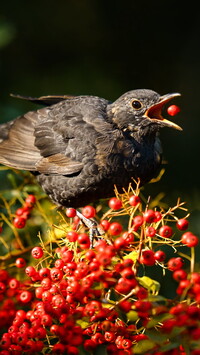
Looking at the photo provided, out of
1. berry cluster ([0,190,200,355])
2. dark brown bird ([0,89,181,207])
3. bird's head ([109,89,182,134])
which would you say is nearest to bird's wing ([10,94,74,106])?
dark brown bird ([0,89,181,207])

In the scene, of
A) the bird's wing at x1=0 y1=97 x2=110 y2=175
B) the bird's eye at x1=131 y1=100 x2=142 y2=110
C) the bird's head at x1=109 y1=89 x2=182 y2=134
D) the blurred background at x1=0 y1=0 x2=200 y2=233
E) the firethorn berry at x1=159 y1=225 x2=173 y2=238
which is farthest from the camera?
the blurred background at x1=0 y1=0 x2=200 y2=233

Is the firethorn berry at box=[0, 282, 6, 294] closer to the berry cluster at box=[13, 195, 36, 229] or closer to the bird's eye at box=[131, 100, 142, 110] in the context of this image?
the berry cluster at box=[13, 195, 36, 229]

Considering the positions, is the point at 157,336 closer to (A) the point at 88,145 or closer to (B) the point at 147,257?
(B) the point at 147,257

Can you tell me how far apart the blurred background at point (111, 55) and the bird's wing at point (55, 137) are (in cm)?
50

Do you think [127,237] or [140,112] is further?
[140,112]

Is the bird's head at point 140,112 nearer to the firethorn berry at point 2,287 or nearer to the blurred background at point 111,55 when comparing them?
the blurred background at point 111,55

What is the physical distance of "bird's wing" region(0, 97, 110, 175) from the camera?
385 centimetres

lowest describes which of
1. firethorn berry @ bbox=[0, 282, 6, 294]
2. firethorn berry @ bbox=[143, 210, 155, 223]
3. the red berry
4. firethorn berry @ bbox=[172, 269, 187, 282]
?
firethorn berry @ bbox=[0, 282, 6, 294]

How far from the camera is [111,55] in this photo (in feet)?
18.1

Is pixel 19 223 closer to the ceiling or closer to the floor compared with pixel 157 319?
closer to the floor

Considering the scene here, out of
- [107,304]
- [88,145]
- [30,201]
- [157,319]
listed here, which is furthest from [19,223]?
[157,319]

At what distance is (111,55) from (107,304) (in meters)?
3.66

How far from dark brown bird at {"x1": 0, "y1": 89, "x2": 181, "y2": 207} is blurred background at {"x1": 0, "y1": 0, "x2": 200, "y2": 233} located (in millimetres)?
635

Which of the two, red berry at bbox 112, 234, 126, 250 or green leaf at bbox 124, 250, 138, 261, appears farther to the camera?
green leaf at bbox 124, 250, 138, 261
